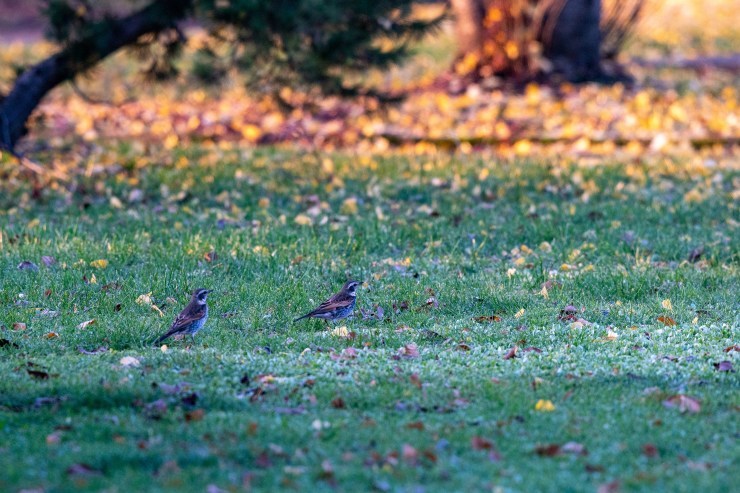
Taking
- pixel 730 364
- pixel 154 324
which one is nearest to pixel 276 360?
pixel 154 324

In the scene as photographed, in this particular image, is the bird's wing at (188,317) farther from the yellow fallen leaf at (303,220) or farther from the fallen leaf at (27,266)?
the yellow fallen leaf at (303,220)

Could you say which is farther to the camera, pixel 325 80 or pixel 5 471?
pixel 325 80

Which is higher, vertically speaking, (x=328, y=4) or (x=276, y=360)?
(x=328, y=4)

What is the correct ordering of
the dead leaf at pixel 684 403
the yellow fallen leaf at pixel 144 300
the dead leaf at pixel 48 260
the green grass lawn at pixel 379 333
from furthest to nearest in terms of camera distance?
1. the dead leaf at pixel 48 260
2. the yellow fallen leaf at pixel 144 300
3. the dead leaf at pixel 684 403
4. the green grass lawn at pixel 379 333

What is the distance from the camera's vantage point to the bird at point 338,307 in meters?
6.21

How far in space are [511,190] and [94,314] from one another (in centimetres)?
515

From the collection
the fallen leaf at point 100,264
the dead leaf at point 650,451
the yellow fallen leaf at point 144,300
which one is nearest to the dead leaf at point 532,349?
the dead leaf at point 650,451

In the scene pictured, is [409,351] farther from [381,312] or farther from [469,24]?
[469,24]

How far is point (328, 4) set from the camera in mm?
10203

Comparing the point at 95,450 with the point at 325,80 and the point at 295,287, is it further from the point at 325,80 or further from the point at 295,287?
the point at 325,80

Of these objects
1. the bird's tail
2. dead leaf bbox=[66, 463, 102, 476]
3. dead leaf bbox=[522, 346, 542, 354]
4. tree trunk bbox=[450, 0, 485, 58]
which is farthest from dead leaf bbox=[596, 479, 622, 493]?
tree trunk bbox=[450, 0, 485, 58]

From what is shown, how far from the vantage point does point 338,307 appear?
6.23 m

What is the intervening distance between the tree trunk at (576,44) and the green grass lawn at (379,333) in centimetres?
598

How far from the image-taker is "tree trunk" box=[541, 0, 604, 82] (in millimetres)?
16344
